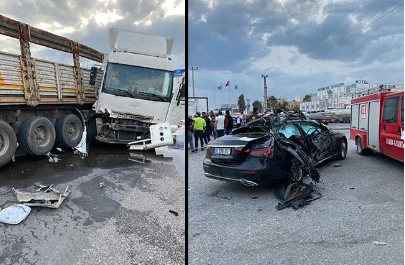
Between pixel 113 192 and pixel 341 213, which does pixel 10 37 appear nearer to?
pixel 113 192

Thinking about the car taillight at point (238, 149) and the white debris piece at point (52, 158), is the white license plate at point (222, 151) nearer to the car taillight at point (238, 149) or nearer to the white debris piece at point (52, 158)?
the car taillight at point (238, 149)

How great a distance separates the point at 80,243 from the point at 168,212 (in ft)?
2.50

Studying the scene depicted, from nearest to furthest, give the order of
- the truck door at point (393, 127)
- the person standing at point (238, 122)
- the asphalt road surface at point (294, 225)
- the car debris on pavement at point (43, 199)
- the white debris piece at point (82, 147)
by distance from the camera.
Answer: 1. the asphalt road surface at point (294, 225)
2. the car debris on pavement at point (43, 199)
3. the person standing at point (238, 122)
4. the truck door at point (393, 127)
5. the white debris piece at point (82, 147)

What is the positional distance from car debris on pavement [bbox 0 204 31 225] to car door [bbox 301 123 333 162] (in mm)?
3137

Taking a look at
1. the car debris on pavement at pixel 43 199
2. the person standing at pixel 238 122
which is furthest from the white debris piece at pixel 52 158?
the person standing at pixel 238 122

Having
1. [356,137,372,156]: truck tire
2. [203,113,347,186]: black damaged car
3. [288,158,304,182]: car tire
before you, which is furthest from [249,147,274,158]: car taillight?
[356,137,372,156]: truck tire

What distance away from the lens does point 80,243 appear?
2.13 metres

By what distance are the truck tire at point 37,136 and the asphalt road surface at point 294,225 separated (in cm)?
287

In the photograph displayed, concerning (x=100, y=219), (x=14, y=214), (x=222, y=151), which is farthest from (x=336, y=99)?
(x=14, y=214)

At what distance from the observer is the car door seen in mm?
3812

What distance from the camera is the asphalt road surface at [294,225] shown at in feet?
6.17

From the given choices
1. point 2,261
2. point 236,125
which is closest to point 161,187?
point 236,125

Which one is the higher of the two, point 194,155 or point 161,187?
point 194,155

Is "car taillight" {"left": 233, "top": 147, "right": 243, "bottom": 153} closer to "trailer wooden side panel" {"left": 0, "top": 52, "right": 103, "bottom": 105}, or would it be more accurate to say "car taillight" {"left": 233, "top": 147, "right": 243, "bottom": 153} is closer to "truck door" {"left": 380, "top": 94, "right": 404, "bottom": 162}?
"truck door" {"left": 380, "top": 94, "right": 404, "bottom": 162}
